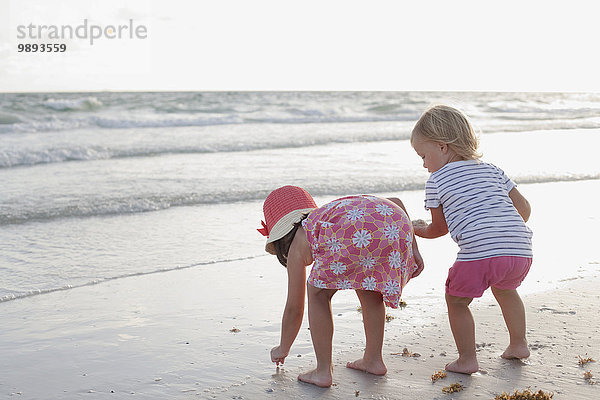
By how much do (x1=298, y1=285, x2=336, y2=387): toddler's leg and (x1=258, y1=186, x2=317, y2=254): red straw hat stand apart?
277 mm

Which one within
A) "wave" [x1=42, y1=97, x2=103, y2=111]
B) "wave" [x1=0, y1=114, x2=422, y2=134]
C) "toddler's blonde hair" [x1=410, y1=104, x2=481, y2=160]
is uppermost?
"wave" [x1=42, y1=97, x2=103, y2=111]

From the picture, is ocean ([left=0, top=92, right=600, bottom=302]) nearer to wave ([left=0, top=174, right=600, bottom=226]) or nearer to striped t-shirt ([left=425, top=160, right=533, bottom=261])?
wave ([left=0, top=174, right=600, bottom=226])

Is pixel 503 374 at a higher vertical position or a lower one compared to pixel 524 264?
lower

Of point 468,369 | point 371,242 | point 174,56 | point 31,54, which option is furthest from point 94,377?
point 174,56

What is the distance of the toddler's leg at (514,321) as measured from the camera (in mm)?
3094

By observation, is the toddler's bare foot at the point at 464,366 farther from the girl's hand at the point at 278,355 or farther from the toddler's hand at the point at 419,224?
the girl's hand at the point at 278,355

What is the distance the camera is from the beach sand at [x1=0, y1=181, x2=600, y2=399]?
290cm

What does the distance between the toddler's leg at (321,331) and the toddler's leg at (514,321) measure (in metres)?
0.82

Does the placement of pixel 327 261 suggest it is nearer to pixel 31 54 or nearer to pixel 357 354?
pixel 357 354

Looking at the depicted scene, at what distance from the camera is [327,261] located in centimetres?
278

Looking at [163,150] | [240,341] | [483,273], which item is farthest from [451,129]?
[163,150]

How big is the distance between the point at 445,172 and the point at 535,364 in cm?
101

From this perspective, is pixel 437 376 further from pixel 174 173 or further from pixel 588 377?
pixel 174 173

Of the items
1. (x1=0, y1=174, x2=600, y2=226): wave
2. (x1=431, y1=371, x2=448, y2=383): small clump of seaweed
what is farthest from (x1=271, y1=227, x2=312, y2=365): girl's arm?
(x1=0, y1=174, x2=600, y2=226): wave
